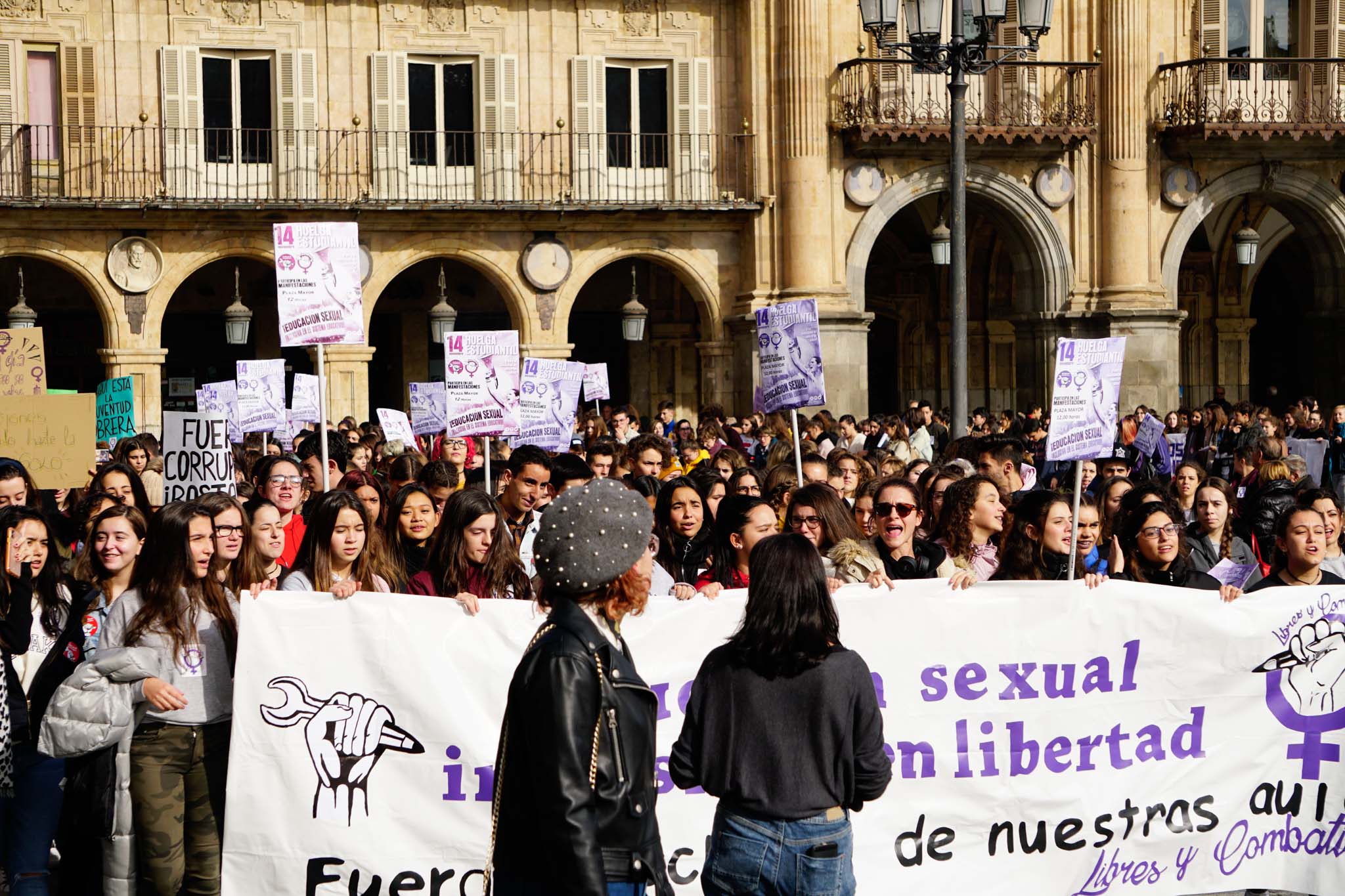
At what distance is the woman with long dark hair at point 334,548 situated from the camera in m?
7.45

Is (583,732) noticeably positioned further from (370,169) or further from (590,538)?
(370,169)

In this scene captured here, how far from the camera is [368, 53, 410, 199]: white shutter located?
27469 millimetres

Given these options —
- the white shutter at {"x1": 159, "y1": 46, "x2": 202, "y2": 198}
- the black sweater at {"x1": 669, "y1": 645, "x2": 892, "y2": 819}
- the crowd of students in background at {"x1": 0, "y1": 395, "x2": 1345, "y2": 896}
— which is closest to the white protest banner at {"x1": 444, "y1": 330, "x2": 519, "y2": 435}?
the crowd of students in background at {"x1": 0, "y1": 395, "x2": 1345, "y2": 896}

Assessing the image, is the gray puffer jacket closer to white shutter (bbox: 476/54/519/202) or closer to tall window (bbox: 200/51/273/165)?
tall window (bbox: 200/51/273/165)

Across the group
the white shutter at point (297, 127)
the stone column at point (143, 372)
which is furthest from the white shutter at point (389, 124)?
the stone column at point (143, 372)

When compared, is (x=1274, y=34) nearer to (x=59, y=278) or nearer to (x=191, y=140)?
(x=191, y=140)

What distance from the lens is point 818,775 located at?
17.0 ft

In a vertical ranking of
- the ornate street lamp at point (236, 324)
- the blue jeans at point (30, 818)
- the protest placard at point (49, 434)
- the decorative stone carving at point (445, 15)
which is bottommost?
the blue jeans at point (30, 818)

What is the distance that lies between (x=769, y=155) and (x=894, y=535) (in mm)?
20444

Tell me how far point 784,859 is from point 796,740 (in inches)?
13.1

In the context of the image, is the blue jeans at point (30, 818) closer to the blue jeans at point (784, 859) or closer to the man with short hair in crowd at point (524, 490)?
the blue jeans at point (784, 859)

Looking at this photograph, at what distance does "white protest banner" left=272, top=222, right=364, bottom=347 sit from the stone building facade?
50.9 ft

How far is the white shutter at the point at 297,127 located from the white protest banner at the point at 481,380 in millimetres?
14530

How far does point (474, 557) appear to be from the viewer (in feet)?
26.6
